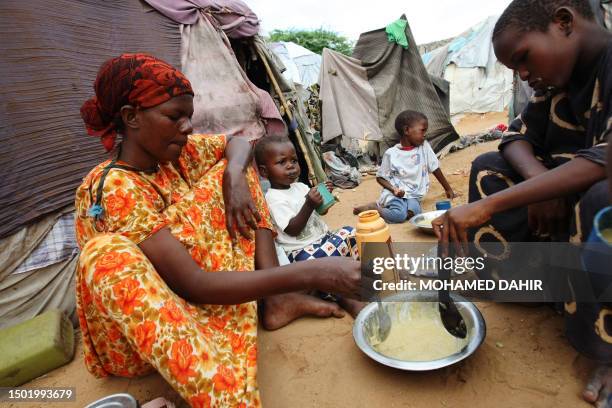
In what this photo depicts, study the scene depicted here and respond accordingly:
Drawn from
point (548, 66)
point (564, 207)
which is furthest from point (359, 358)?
point (548, 66)

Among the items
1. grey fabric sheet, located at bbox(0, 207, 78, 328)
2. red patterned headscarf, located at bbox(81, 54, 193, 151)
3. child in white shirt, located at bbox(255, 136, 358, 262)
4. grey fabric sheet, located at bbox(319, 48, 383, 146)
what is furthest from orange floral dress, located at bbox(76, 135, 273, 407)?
grey fabric sheet, located at bbox(319, 48, 383, 146)

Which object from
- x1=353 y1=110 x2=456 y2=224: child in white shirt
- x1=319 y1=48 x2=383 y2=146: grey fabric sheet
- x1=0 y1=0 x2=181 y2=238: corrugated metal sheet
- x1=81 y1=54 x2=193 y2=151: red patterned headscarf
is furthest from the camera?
x1=319 y1=48 x2=383 y2=146: grey fabric sheet

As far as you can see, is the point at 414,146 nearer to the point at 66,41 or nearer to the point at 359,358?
the point at 359,358

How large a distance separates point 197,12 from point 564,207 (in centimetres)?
350

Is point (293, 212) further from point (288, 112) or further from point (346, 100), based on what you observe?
point (346, 100)

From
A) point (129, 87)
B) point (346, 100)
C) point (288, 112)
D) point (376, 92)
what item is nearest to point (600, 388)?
point (129, 87)

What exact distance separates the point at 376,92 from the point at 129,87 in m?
5.52

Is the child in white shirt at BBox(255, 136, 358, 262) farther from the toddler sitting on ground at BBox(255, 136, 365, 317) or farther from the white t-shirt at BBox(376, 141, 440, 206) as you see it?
the white t-shirt at BBox(376, 141, 440, 206)

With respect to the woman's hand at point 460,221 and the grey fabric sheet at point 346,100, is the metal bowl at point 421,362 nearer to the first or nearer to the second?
the woman's hand at point 460,221

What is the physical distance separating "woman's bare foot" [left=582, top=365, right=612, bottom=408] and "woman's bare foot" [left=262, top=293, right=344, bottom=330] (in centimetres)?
94

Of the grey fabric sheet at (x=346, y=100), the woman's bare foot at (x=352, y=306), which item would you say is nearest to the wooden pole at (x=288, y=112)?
the grey fabric sheet at (x=346, y=100)

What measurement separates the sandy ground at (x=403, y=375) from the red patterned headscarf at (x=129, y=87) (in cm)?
111

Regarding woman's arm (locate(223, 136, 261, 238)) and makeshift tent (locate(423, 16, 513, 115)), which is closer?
woman's arm (locate(223, 136, 261, 238))

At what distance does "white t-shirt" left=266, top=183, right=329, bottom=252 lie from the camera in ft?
6.77
